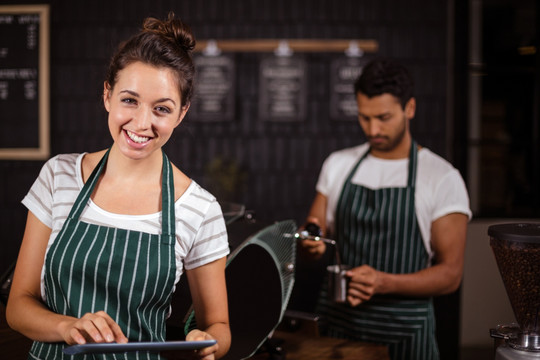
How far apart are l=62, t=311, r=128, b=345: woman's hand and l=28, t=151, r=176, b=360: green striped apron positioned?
0.13 meters

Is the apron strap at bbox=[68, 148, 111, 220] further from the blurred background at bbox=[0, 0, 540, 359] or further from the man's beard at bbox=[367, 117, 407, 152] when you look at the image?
the blurred background at bbox=[0, 0, 540, 359]

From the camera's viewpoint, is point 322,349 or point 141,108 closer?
point 141,108

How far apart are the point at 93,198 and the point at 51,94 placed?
10.1 ft

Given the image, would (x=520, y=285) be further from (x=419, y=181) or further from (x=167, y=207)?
(x=419, y=181)

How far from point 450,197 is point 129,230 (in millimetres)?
1321

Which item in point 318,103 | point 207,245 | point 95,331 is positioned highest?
point 318,103

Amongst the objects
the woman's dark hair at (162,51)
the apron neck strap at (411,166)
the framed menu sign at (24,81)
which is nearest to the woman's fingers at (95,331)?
the woman's dark hair at (162,51)

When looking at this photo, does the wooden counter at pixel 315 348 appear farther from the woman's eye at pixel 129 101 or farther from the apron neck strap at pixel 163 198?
the woman's eye at pixel 129 101

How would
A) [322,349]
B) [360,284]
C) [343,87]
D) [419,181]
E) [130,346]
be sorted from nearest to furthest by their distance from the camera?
[130,346], [322,349], [360,284], [419,181], [343,87]


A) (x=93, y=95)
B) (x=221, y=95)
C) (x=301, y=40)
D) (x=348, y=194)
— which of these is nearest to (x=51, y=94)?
(x=93, y=95)

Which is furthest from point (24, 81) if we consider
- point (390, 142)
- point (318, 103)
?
point (390, 142)

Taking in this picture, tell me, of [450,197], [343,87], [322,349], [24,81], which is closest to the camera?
[322,349]

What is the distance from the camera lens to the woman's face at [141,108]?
1198mm

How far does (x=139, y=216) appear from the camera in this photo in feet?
4.15
